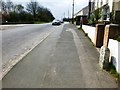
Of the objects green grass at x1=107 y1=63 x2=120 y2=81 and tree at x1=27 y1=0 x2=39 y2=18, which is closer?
green grass at x1=107 y1=63 x2=120 y2=81

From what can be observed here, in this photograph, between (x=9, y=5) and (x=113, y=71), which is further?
(x=9, y=5)

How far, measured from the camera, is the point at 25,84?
5410 millimetres

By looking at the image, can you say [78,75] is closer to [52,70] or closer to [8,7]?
[52,70]

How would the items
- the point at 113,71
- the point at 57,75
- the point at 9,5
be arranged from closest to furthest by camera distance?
1. the point at 57,75
2. the point at 113,71
3. the point at 9,5

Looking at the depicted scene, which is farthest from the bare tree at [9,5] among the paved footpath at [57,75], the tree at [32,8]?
the paved footpath at [57,75]

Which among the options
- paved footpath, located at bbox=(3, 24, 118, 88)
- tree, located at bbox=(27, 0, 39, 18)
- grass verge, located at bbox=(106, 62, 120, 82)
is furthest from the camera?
tree, located at bbox=(27, 0, 39, 18)

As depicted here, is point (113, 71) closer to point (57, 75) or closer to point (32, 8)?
point (57, 75)

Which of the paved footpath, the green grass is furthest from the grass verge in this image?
the paved footpath

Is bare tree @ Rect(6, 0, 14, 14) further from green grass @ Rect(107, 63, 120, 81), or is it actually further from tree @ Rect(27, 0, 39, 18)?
green grass @ Rect(107, 63, 120, 81)

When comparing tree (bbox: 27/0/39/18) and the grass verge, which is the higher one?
tree (bbox: 27/0/39/18)

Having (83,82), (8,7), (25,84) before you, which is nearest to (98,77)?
(83,82)

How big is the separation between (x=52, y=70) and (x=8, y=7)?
68.0 metres

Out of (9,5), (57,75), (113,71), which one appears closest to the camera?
(57,75)

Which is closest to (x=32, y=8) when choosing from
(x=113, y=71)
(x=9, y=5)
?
(x=9, y=5)
